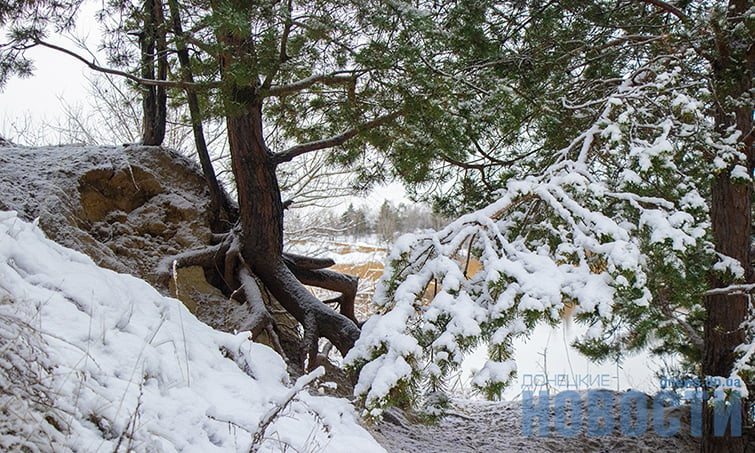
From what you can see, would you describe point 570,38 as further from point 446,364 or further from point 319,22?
point 446,364

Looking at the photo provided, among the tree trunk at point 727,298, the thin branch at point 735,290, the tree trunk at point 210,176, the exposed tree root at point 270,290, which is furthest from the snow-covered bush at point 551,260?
the tree trunk at point 210,176

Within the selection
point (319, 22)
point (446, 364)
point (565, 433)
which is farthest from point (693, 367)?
point (319, 22)

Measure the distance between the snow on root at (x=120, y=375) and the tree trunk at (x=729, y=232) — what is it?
9.09 ft

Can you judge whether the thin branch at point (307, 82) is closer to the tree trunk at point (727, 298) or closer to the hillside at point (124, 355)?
the hillside at point (124, 355)

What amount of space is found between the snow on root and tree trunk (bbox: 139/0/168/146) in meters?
1.98

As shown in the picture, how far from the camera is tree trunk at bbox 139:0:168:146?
369 centimetres

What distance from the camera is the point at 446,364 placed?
6.94 ft

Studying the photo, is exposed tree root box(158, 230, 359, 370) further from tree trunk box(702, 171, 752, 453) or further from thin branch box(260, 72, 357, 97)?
tree trunk box(702, 171, 752, 453)

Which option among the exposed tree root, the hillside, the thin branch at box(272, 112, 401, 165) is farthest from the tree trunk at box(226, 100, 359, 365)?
the hillside

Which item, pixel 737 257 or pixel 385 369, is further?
pixel 737 257

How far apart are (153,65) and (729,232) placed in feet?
14.2

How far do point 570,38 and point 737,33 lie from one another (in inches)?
42.3

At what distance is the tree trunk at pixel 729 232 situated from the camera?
11.2 ft

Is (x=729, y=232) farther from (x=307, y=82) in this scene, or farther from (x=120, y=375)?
(x=120, y=375)
